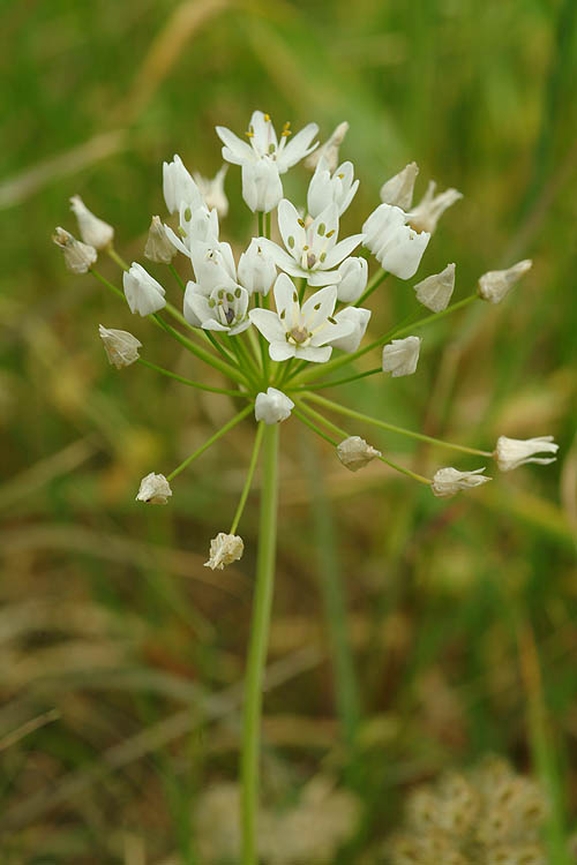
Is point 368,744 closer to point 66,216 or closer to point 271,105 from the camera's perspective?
point 66,216

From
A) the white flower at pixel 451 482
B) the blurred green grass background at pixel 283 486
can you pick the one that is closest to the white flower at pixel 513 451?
the white flower at pixel 451 482

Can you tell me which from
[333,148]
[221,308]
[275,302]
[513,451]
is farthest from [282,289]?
[513,451]

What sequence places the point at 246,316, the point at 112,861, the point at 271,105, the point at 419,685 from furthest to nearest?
the point at 271,105 < the point at 419,685 < the point at 112,861 < the point at 246,316

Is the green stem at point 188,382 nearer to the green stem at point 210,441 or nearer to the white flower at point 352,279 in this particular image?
the green stem at point 210,441

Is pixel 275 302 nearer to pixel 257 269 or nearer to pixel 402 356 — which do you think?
pixel 257 269

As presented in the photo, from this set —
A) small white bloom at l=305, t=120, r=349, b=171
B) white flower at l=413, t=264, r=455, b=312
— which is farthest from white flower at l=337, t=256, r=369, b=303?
small white bloom at l=305, t=120, r=349, b=171

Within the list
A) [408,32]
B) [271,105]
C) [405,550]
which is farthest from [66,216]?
[405,550]

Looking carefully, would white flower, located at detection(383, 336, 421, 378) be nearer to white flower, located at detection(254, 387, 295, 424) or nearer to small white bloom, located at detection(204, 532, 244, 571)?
white flower, located at detection(254, 387, 295, 424)
